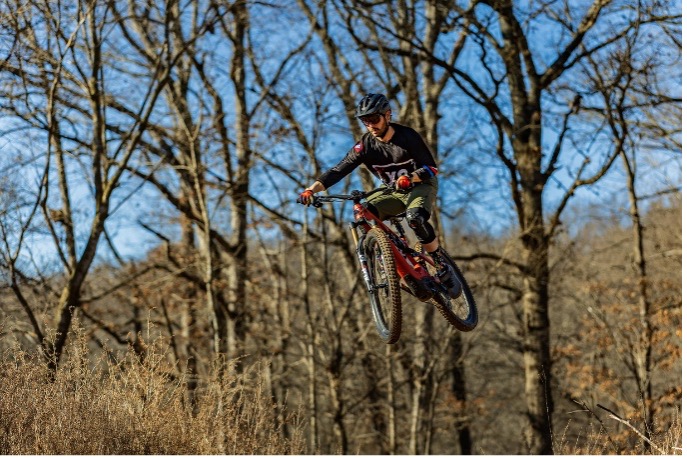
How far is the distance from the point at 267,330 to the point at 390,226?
15673 mm

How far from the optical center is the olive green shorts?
5.72 m

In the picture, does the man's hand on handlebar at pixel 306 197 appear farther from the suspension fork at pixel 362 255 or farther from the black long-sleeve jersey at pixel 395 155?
the suspension fork at pixel 362 255

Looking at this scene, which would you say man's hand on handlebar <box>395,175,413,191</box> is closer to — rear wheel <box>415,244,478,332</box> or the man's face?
the man's face

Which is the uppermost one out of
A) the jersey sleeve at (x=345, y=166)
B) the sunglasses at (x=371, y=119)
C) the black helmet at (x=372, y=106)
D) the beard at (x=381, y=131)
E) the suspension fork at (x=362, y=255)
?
the black helmet at (x=372, y=106)

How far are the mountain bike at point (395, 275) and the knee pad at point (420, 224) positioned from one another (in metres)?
0.19

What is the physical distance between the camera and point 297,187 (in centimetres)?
1936

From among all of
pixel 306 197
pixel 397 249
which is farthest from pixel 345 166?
pixel 397 249

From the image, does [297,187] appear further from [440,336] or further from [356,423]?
[356,423]

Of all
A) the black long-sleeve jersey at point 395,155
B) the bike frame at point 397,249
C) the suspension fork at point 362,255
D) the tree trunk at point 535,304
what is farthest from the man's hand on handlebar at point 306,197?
the tree trunk at point 535,304

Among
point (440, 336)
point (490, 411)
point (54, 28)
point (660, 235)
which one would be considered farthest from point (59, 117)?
point (660, 235)

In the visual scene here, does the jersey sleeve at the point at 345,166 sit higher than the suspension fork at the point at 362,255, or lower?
higher

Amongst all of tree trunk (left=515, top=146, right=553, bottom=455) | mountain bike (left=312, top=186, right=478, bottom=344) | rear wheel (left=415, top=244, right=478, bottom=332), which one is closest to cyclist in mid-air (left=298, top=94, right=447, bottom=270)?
mountain bike (left=312, top=186, right=478, bottom=344)

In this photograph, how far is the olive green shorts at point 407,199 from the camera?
5.72 metres

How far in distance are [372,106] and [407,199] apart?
82 cm
